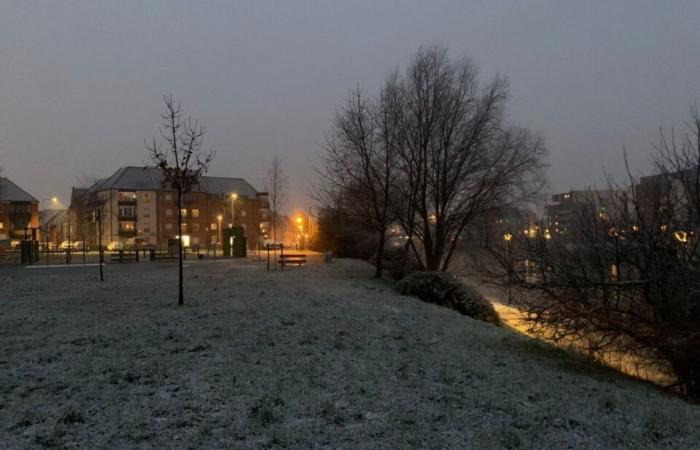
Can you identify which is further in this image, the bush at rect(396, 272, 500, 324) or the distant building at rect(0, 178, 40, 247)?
the distant building at rect(0, 178, 40, 247)

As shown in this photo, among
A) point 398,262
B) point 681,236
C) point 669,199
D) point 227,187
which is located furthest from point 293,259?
point 227,187

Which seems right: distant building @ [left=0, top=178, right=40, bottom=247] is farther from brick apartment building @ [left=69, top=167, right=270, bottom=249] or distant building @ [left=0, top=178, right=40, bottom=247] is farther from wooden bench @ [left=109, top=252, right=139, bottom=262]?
wooden bench @ [left=109, top=252, right=139, bottom=262]

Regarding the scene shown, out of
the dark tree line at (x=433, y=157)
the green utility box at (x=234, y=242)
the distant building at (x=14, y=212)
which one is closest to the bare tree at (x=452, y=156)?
the dark tree line at (x=433, y=157)

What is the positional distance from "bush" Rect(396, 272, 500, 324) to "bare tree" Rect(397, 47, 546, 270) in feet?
17.0

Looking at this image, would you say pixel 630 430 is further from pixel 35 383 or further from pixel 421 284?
pixel 421 284

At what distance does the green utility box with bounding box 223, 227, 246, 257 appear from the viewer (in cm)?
3453

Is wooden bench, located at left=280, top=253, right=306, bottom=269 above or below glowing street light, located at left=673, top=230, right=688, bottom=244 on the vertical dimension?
below

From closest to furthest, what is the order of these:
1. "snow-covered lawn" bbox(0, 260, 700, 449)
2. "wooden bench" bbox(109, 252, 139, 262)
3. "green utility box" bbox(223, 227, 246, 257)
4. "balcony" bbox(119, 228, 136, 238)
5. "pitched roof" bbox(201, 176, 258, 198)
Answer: "snow-covered lawn" bbox(0, 260, 700, 449)
"wooden bench" bbox(109, 252, 139, 262)
"green utility box" bbox(223, 227, 246, 257)
"balcony" bbox(119, 228, 136, 238)
"pitched roof" bbox(201, 176, 258, 198)

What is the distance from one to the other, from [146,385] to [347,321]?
15.3 ft

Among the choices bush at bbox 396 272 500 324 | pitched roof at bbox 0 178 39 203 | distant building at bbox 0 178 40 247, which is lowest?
bush at bbox 396 272 500 324

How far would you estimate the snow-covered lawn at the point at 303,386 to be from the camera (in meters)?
4.21

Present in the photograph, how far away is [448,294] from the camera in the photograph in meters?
14.1

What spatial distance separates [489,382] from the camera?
590 cm

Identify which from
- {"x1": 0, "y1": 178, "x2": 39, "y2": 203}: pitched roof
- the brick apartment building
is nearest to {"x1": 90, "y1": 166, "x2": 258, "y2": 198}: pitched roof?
the brick apartment building
